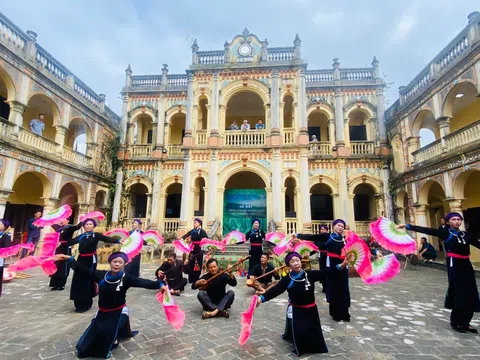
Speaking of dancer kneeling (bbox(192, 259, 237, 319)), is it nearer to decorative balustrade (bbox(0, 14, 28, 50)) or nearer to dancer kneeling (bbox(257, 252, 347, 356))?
dancer kneeling (bbox(257, 252, 347, 356))

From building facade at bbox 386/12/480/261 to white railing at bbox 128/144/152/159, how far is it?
52.0 ft

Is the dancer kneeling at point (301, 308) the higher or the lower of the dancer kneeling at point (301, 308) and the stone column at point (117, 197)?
the lower

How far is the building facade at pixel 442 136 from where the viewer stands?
34.7 ft

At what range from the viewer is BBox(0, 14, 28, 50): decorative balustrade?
11164 mm

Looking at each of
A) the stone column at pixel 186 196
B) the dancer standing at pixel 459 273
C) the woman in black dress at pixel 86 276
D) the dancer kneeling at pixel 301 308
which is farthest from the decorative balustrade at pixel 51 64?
the dancer standing at pixel 459 273

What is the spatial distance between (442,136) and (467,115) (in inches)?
166

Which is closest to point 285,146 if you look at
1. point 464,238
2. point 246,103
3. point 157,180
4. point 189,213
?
point 246,103

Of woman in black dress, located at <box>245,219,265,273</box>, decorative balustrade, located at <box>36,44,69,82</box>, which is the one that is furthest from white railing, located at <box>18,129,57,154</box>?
woman in black dress, located at <box>245,219,265,273</box>

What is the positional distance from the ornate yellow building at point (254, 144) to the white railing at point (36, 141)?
4.61m

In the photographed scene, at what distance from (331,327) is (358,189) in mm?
14643

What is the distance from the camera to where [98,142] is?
17.5 meters

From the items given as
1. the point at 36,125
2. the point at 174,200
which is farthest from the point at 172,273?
the point at 174,200

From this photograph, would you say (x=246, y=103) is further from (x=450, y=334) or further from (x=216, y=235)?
(x=450, y=334)

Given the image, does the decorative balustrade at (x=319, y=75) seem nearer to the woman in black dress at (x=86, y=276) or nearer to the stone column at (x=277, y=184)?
the stone column at (x=277, y=184)
